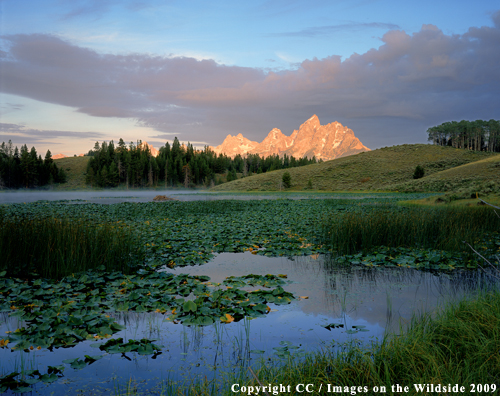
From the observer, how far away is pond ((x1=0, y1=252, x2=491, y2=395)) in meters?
3.64

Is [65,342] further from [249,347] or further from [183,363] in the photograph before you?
[249,347]

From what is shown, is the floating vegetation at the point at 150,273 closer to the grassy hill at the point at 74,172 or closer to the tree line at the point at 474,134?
the grassy hill at the point at 74,172

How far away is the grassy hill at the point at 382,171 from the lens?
211ft

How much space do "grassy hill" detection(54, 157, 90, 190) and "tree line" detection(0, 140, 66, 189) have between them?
403cm

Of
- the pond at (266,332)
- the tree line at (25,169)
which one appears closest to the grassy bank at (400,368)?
the pond at (266,332)

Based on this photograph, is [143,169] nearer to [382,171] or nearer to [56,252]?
[382,171]

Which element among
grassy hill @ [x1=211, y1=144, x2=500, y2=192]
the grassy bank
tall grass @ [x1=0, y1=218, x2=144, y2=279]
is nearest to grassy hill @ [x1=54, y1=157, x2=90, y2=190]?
grassy hill @ [x1=211, y1=144, x2=500, y2=192]

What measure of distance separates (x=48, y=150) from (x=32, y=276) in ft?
369

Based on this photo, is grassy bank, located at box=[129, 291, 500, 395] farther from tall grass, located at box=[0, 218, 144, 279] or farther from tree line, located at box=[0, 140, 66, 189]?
tree line, located at box=[0, 140, 66, 189]

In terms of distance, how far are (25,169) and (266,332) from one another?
10654 cm

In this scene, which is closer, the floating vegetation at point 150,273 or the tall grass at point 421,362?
the tall grass at point 421,362

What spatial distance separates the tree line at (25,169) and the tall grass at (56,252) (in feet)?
313

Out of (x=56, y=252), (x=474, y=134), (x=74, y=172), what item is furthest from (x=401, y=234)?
(x=74, y=172)

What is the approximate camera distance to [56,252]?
24.9ft
